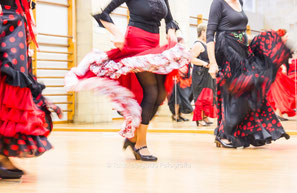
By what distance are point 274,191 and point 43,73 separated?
674 cm

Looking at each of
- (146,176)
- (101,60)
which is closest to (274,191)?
(146,176)

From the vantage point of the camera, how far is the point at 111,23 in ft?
10.5

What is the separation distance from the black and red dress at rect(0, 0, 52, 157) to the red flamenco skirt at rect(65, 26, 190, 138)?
2.26ft

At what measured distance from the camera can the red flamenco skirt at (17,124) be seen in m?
2.30

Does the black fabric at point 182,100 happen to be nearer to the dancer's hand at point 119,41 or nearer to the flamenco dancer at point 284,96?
the flamenco dancer at point 284,96

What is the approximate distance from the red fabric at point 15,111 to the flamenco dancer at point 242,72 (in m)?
2.00

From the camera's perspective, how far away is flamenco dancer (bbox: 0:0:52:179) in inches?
90.5

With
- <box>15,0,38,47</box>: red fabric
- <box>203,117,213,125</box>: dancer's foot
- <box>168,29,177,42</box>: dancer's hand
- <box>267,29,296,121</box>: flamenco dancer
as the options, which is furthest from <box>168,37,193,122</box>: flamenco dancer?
<box>15,0,38,47</box>: red fabric

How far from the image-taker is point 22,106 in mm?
2320

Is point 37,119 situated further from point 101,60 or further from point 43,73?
point 43,73

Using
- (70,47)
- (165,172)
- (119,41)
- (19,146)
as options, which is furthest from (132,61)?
(70,47)

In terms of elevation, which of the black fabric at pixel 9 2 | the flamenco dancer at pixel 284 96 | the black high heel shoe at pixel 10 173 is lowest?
the flamenco dancer at pixel 284 96

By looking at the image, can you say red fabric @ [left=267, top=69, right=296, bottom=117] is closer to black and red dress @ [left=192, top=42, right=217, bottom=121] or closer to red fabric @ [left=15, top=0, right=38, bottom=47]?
black and red dress @ [left=192, top=42, right=217, bottom=121]

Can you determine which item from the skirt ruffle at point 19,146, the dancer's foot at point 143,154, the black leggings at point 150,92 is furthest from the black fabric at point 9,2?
the dancer's foot at point 143,154
